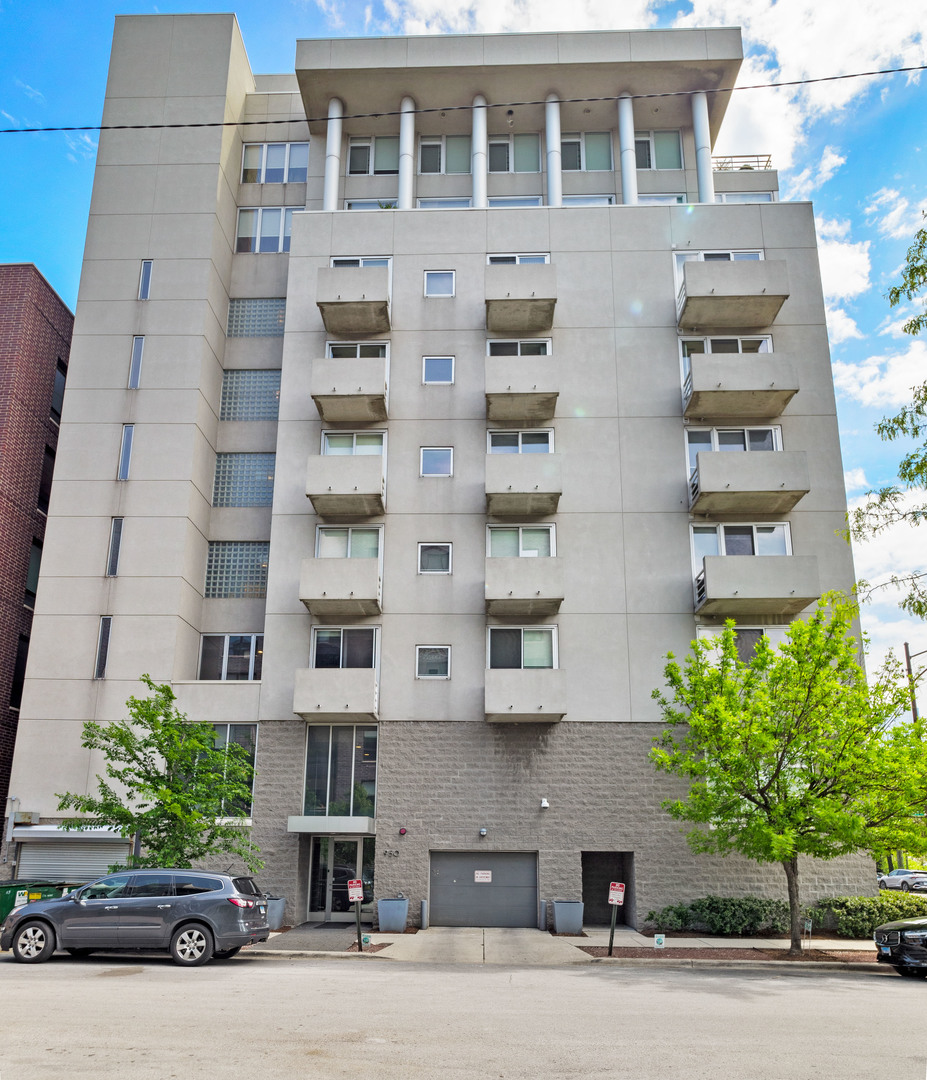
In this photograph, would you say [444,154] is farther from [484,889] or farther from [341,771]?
[484,889]

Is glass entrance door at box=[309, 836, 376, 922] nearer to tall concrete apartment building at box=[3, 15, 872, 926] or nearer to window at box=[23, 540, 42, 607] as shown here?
tall concrete apartment building at box=[3, 15, 872, 926]

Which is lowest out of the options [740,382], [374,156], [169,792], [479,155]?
[169,792]

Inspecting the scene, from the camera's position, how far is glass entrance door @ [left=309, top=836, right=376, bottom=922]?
993 inches

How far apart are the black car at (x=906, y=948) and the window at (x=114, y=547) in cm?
2190

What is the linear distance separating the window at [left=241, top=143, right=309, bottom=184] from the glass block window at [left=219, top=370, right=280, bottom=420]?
8059 millimetres

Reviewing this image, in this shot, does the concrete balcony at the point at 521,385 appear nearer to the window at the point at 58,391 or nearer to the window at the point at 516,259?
the window at the point at 516,259

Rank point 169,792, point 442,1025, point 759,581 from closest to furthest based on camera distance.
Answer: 1. point 442,1025
2. point 169,792
3. point 759,581

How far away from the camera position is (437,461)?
92.5ft

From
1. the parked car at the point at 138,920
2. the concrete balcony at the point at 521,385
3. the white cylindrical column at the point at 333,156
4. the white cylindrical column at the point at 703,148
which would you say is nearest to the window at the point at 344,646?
the concrete balcony at the point at 521,385

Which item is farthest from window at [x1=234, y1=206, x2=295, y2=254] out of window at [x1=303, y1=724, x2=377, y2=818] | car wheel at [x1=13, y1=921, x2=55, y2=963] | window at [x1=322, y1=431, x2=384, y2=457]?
car wheel at [x1=13, y1=921, x2=55, y2=963]

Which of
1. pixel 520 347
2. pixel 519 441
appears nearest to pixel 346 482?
pixel 519 441

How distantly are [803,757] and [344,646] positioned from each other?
12.9 m

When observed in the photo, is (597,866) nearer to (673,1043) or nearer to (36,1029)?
(673,1043)

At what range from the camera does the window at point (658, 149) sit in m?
33.7
